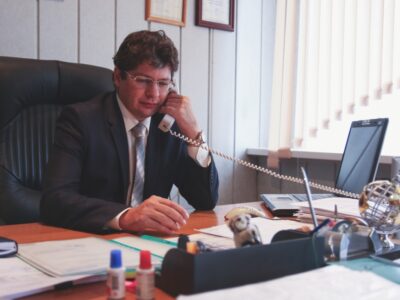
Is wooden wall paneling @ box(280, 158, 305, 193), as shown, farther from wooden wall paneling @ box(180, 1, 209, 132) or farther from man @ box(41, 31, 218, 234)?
man @ box(41, 31, 218, 234)

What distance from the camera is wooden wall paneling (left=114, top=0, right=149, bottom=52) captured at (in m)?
2.20

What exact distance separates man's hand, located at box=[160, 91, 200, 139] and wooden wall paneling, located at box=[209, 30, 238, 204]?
2.92ft

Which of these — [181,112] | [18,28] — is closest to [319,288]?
[181,112]

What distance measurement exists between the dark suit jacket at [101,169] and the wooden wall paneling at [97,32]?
1.87 ft

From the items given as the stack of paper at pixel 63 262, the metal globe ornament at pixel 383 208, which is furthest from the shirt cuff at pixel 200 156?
the metal globe ornament at pixel 383 208

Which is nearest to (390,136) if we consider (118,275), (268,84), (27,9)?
(268,84)

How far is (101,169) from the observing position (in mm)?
1502

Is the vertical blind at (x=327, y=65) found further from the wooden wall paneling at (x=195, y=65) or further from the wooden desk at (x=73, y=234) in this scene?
the wooden desk at (x=73, y=234)

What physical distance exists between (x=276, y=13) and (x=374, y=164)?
4.82 ft

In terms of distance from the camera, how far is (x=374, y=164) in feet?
4.57

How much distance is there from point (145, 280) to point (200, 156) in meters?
1.08

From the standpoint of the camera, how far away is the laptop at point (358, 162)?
1420mm

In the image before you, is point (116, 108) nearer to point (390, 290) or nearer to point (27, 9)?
point (27, 9)

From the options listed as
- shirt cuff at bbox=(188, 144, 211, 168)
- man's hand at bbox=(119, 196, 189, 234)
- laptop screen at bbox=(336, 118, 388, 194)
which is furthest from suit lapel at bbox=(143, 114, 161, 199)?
laptop screen at bbox=(336, 118, 388, 194)
